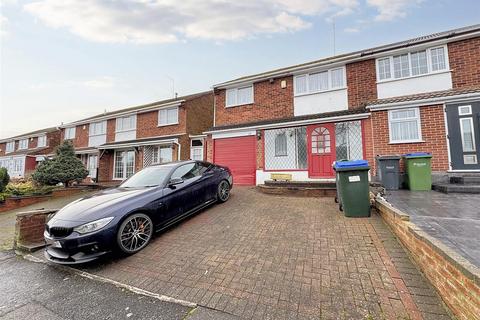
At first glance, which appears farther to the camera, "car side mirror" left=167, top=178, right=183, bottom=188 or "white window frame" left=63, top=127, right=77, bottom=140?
"white window frame" left=63, top=127, right=77, bottom=140

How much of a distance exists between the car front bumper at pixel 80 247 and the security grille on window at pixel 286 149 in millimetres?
7986

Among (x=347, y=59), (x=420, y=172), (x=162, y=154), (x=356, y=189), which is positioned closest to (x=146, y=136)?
(x=162, y=154)

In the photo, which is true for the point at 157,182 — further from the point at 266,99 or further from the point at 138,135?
the point at 138,135

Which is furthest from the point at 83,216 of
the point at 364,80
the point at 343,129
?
the point at 364,80

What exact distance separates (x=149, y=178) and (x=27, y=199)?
1049 centimetres

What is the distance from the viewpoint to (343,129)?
31.0ft

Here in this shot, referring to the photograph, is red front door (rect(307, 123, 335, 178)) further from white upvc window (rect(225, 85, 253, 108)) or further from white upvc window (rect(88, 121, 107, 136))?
white upvc window (rect(88, 121, 107, 136))

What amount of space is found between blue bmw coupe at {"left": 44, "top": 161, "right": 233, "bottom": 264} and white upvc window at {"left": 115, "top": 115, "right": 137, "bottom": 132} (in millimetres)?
13324

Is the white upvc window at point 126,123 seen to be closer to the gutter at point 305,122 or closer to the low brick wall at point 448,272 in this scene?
the gutter at point 305,122

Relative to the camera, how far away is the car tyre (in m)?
6.83

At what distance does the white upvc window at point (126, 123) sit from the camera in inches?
688

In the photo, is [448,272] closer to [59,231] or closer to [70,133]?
[59,231]

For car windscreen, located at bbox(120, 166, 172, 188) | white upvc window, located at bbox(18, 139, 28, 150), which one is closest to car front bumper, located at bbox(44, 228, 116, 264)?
car windscreen, located at bbox(120, 166, 172, 188)

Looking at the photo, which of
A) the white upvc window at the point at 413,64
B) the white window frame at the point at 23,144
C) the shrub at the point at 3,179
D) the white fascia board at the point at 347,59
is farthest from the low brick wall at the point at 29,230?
the white window frame at the point at 23,144
